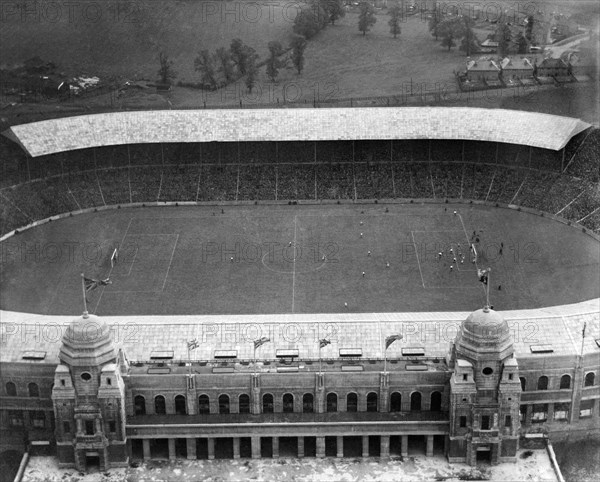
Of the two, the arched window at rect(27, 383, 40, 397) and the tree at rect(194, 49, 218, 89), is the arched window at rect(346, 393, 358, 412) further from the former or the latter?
the tree at rect(194, 49, 218, 89)

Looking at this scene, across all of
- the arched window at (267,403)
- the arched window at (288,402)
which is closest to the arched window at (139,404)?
the arched window at (267,403)

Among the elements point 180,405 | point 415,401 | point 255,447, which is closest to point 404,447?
point 415,401

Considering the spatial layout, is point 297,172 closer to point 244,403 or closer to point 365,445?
point 244,403

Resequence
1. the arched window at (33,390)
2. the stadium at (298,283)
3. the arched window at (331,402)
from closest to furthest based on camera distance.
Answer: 1. the stadium at (298,283)
2. the arched window at (331,402)
3. the arched window at (33,390)

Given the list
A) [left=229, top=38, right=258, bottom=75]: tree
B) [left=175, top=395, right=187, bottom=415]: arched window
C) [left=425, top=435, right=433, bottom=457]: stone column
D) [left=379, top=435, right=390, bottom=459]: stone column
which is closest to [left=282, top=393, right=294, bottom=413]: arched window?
[left=379, top=435, right=390, bottom=459]: stone column

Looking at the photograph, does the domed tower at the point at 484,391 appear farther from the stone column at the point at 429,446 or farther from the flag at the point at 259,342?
the flag at the point at 259,342

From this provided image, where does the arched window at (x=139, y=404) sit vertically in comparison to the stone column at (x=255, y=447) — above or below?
above
